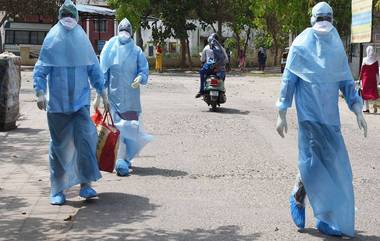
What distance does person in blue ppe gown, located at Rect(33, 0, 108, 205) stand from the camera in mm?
6949

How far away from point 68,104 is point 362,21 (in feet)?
51.3

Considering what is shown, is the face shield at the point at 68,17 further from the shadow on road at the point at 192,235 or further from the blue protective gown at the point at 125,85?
the shadow on road at the point at 192,235

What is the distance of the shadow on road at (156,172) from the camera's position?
28.8ft

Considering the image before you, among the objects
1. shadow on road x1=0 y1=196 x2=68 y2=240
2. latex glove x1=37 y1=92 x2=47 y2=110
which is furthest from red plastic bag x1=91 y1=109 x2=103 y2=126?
shadow on road x1=0 y1=196 x2=68 y2=240

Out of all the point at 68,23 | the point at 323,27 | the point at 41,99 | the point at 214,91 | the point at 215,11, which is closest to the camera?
the point at 323,27

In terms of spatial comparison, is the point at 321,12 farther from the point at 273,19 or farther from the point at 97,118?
the point at 273,19

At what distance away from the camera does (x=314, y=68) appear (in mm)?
5809

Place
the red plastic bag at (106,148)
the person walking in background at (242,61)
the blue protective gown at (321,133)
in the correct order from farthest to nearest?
the person walking in background at (242,61)
the red plastic bag at (106,148)
the blue protective gown at (321,133)

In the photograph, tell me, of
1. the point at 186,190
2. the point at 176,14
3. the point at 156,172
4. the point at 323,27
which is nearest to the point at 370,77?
the point at 156,172

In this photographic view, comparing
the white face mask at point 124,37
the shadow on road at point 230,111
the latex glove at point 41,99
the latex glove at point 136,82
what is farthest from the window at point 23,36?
the latex glove at point 41,99

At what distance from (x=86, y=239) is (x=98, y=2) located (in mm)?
63505

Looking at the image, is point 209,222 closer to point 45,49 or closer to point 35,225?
point 35,225

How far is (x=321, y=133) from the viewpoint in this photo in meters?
5.79

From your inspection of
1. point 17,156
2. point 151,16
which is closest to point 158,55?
point 151,16
